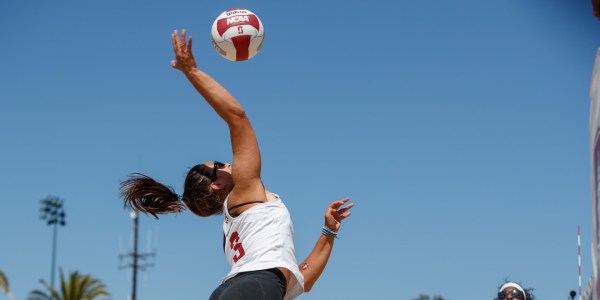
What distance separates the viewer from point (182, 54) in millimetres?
6801

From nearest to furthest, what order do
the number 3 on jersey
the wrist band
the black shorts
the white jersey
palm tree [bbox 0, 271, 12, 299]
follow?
the black shorts
the white jersey
the number 3 on jersey
the wrist band
palm tree [bbox 0, 271, 12, 299]

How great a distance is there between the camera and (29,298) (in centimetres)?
5997

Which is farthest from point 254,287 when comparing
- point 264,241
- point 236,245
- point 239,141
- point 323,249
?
point 323,249

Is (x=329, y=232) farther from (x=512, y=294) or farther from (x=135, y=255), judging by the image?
(x=135, y=255)

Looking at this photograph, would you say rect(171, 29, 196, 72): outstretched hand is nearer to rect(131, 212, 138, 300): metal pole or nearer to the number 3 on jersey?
the number 3 on jersey

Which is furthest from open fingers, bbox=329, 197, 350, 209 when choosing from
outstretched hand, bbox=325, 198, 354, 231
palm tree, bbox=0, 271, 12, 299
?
palm tree, bbox=0, 271, 12, 299

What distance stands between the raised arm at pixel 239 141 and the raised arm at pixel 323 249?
0.95 m

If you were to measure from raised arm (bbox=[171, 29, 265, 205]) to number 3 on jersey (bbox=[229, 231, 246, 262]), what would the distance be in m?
0.23

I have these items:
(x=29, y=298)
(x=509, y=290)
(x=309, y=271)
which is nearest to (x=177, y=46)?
(x=309, y=271)

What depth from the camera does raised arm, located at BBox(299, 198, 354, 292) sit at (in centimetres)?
726

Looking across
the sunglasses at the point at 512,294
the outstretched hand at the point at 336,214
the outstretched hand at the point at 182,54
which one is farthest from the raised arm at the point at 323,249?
the sunglasses at the point at 512,294

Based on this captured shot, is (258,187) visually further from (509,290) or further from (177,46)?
(509,290)

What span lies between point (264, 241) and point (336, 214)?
4.45ft

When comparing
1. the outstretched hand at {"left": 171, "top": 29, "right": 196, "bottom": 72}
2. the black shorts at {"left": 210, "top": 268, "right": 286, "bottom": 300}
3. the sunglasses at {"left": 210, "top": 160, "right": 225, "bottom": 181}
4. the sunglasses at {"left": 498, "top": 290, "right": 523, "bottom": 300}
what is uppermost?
the outstretched hand at {"left": 171, "top": 29, "right": 196, "bottom": 72}
